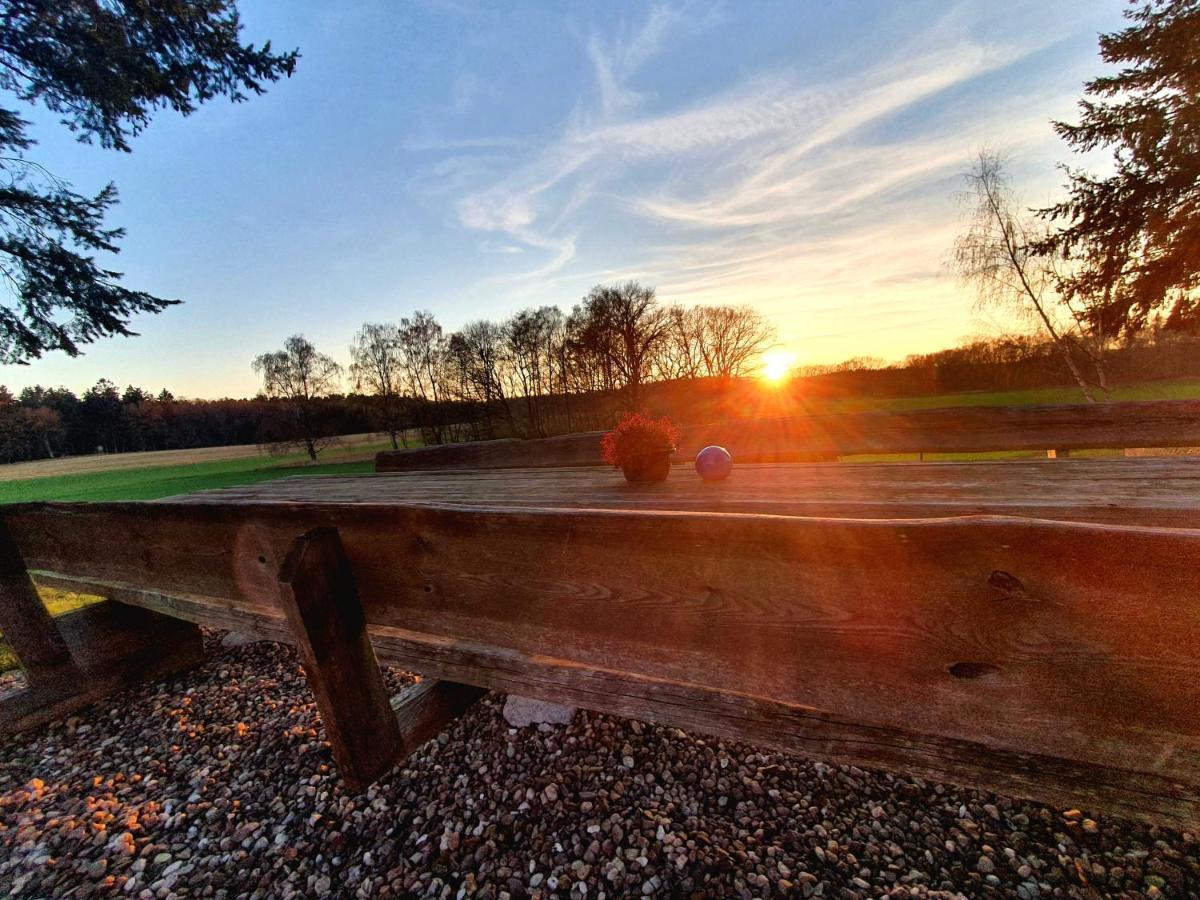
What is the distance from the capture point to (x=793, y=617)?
962mm

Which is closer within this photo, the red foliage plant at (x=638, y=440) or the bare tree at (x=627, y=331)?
the red foliage plant at (x=638, y=440)

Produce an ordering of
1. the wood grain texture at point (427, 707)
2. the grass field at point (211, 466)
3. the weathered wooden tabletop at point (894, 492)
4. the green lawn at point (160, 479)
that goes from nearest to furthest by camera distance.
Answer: the weathered wooden tabletop at point (894, 492) < the wood grain texture at point (427, 707) < the green lawn at point (160, 479) < the grass field at point (211, 466)

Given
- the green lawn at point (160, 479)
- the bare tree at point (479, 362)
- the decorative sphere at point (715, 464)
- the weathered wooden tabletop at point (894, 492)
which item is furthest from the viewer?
the bare tree at point (479, 362)

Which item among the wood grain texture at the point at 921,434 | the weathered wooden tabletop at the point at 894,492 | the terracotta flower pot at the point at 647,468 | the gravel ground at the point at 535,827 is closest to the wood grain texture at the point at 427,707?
the gravel ground at the point at 535,827

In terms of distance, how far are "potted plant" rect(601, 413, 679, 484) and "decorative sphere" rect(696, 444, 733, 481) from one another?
234mm

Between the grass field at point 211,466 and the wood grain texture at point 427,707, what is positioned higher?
the wood grain texture at point 427,707

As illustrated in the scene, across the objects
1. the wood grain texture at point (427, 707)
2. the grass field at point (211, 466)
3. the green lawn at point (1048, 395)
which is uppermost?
the wood grain texture at point (427, 707)

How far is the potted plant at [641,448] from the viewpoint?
2.93 metres

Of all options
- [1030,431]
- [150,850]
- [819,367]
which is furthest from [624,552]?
[819,367]

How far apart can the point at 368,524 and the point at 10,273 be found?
10.4m

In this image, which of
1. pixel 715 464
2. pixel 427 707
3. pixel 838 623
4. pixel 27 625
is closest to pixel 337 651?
pixel 427 707

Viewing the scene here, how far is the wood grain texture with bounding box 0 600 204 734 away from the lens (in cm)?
314

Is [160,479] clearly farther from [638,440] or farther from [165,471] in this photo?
[638,440]

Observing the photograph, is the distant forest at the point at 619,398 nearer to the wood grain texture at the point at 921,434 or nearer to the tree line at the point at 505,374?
the tree line at the point at 505,374
